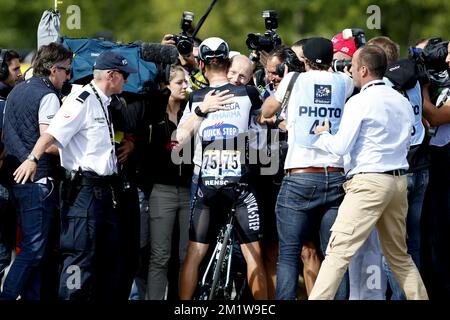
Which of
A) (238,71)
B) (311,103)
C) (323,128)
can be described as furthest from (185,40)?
(323,128)

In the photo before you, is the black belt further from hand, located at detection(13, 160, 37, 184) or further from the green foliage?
the green foliage

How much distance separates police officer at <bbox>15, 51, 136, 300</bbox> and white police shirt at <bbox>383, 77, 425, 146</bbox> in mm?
2281

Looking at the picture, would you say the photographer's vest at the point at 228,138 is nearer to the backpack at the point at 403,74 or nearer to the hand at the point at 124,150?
the hand at the point at 124,150

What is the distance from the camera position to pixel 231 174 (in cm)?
858

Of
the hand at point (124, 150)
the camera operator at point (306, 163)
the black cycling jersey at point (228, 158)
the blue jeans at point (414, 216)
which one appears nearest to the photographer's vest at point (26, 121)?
the hand at point (124, 150)

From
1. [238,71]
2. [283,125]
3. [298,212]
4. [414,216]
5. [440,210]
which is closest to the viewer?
[298,212]

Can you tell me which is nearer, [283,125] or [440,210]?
[283,125]

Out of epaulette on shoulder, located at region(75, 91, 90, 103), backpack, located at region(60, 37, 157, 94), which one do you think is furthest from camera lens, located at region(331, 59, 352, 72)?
epaulette on shoulder, located at region(75, 91, 90, 103)

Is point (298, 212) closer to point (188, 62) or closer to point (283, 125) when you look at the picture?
point (283, 125)

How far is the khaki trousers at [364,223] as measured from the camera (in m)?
7.90

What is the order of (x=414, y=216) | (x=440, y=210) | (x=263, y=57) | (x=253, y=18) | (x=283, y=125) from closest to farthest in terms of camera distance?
1. (x=283, y=125)
2. (x=414, y=216)
3. (x=440, y=210)
4. (x=263, y=57)
5. (x=253, y=18)

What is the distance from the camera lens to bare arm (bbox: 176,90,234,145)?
27.7 feet

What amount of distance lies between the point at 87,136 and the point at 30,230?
3.05 ft

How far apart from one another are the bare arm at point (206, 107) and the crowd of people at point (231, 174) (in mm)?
11
